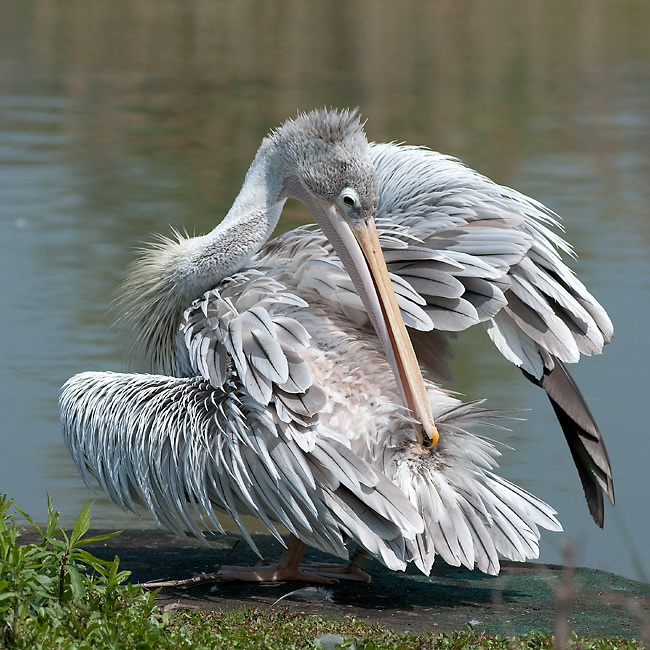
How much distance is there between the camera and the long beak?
401 centimetres

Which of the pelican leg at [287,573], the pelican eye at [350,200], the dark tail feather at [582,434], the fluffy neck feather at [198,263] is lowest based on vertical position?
the pelican leg at [287,573]

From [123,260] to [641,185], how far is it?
192 inches

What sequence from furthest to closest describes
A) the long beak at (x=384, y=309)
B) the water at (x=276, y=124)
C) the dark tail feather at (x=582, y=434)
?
the water at (x=276, y=124) < the dark tail feather at (x=582, y=434) < the long beak at (x=384, y=309)

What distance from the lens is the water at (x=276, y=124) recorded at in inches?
249

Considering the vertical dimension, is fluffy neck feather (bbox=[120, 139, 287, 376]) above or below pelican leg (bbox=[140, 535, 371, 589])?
above

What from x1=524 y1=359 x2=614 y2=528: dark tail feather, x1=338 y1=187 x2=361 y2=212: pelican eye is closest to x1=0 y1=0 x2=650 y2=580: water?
x1=524 y1=359 x2=614 y2=528: dark tail feather

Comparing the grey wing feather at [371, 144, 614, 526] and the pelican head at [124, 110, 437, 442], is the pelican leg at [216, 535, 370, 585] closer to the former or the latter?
the pelican head at [124, 110, 437, 442]

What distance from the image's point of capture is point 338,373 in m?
4.18

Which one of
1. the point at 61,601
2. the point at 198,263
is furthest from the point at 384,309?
the point at 61,601

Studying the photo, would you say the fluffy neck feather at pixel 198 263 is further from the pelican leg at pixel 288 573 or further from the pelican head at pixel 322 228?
the pelican leg at pixel 288 573

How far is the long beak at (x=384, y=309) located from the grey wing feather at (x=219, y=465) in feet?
0.82

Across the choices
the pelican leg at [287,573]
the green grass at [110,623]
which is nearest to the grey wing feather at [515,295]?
the pelican leg at [287,573]

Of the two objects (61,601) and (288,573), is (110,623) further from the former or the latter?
(288,573)

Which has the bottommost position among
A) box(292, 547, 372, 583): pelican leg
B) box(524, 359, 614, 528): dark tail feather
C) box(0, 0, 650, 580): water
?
box(0, 0, 650, 580): water
